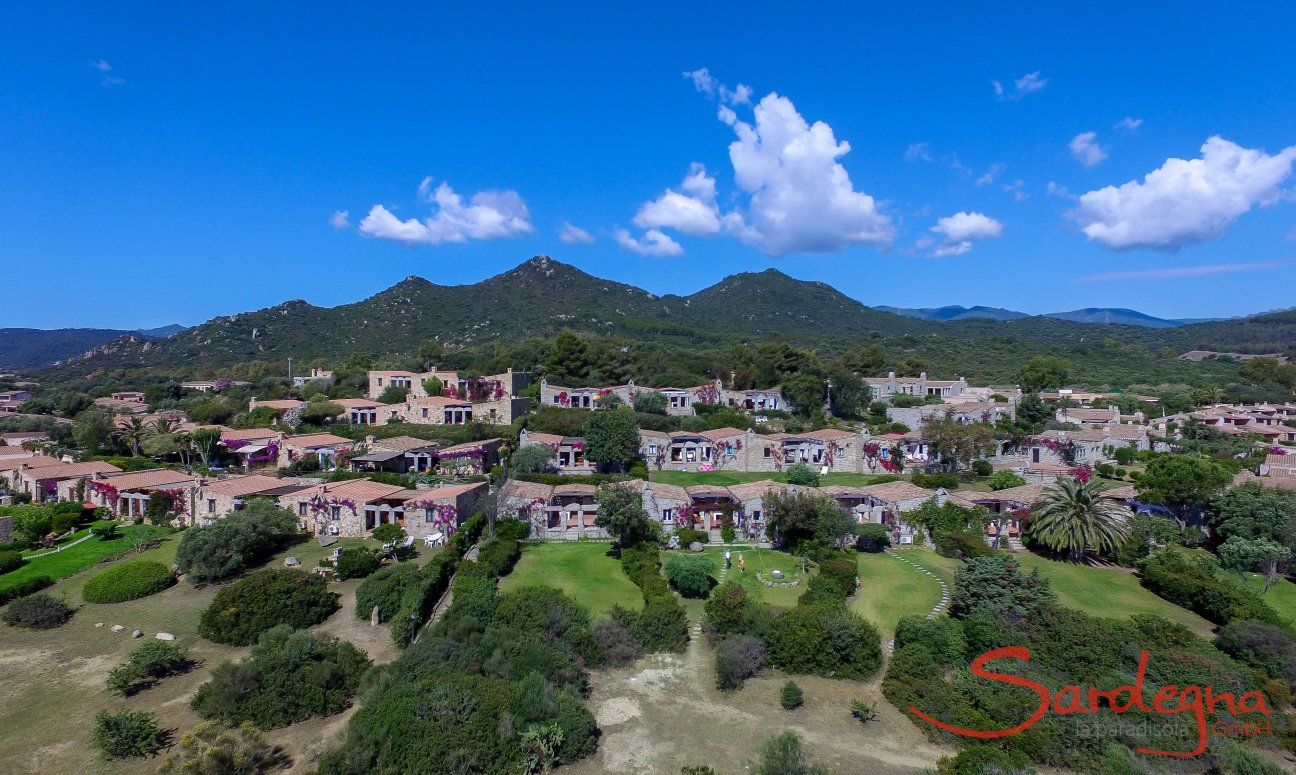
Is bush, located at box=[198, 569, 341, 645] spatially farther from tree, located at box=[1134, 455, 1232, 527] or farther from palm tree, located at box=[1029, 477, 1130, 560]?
tree, located at box=[1134, 455, 1232, 527]

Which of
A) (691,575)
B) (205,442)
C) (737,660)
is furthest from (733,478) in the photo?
(205,442)

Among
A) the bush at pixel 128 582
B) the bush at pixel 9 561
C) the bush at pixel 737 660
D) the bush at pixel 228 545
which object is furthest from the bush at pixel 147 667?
the bush at pixel 737 660

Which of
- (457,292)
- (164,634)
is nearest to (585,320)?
(457,292)

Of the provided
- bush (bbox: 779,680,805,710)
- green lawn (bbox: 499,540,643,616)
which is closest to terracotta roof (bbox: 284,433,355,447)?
green lawn (bbox: 499,540,643,616)

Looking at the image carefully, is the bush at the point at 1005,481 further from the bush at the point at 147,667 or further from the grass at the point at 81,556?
the grass at the point at 81,556

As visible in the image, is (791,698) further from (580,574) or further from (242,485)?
(242,485)

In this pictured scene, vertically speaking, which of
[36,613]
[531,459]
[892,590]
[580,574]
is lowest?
[892,590]
